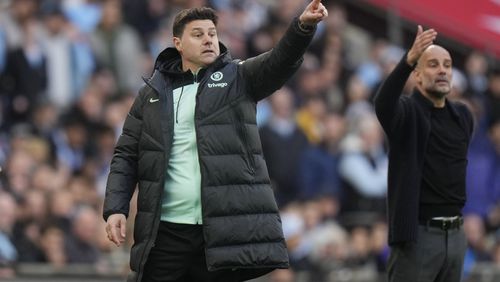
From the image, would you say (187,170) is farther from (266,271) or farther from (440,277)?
(440,277)

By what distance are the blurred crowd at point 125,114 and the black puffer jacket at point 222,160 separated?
5278 millimetres

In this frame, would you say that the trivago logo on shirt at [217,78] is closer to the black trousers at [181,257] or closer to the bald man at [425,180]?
the black trousers at [181,257]

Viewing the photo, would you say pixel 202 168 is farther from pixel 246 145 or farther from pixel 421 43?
pixel 421 43

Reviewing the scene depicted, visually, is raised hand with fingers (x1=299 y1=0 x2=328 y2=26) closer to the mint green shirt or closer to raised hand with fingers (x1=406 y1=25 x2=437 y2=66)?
the mint green shirt

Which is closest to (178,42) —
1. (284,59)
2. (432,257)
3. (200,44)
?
(200,44)

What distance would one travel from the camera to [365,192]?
1794cm

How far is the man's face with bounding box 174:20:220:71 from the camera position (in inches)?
368

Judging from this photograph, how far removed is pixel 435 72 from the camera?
10.8 metres

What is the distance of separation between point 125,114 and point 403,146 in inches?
268

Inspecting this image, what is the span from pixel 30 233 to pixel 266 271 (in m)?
5.86

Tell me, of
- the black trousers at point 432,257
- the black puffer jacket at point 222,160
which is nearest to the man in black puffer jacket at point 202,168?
the black puffer jacket at point 222,160

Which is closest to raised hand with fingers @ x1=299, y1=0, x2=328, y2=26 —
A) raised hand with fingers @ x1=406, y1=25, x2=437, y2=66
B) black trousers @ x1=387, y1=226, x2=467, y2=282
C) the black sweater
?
raised hand with fingers @ x1=406, y1=25, x2=437, y2=66

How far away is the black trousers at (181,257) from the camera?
30.1 ft

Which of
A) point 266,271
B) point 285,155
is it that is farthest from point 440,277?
point 285,155
